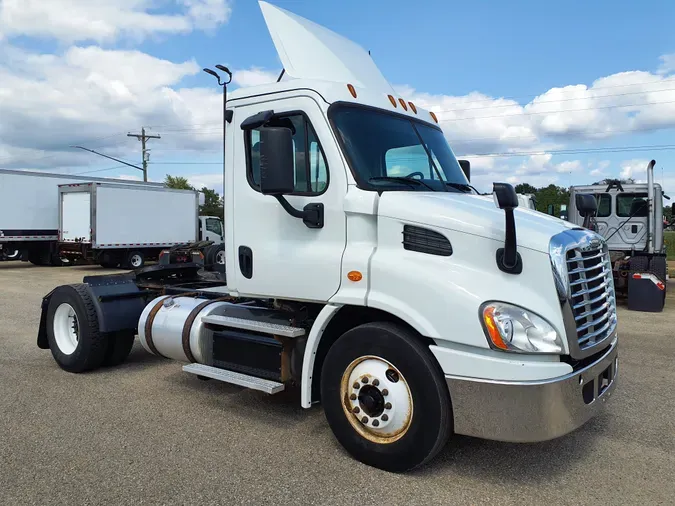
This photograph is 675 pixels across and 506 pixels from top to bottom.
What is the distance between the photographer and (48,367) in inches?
269

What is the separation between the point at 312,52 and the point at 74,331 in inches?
169

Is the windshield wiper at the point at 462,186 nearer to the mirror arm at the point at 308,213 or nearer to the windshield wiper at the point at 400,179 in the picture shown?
the windshield wiper at the point at 400,179

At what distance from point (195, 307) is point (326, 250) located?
6.40 feet

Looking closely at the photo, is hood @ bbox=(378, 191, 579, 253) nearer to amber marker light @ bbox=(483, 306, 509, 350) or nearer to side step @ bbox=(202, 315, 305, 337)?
amber marker light @ bbox=(483, 306, 509, 350)

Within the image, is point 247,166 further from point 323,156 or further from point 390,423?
point 390,423

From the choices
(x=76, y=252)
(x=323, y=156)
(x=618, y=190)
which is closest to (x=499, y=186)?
(x=323, y=156)

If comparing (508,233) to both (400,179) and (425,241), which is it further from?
(400,179)

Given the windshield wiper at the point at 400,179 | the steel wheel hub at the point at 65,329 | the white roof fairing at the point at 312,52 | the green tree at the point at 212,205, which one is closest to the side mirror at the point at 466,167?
the white roof fairing at the point at 312,52

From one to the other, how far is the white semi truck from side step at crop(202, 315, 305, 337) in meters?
0.02

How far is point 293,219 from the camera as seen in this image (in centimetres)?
442

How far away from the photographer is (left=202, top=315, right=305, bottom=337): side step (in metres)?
4.49

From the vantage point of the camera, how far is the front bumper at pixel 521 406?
3404mm

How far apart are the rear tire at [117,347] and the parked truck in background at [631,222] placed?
35.5 ft

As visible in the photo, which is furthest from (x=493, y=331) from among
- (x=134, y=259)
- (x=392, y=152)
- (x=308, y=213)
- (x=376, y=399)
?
(x=134, y=259)
